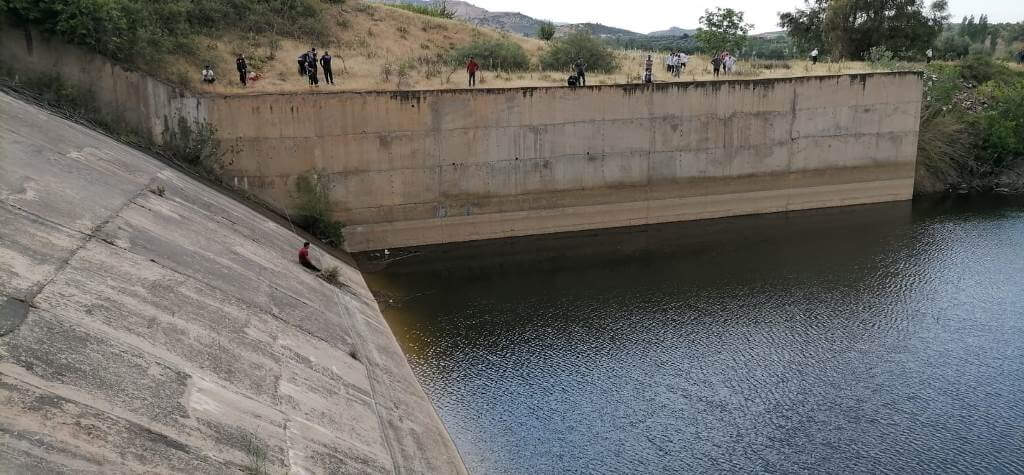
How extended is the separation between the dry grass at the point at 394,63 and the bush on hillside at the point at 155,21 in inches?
27.8

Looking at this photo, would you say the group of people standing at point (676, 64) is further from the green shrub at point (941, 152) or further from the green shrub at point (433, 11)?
the green shrub at point (433, 11)

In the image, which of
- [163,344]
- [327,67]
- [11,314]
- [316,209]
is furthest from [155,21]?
[11,314]

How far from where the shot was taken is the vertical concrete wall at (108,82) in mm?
20469

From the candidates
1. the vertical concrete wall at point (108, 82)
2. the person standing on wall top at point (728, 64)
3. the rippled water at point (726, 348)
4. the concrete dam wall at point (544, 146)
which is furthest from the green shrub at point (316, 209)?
the person standing on wall top at point (728, 64)

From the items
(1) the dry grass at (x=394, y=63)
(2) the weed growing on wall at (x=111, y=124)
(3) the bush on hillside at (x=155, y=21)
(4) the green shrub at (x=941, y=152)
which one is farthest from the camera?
(4) the green shrub at (x=941, y=152)

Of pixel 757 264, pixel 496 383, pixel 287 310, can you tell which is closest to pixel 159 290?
pixel 287 310

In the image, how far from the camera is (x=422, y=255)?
2380 cm

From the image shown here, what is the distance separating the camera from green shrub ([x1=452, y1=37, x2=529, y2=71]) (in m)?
29.5

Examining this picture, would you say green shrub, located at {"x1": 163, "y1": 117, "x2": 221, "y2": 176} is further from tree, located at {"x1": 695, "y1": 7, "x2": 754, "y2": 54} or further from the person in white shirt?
tree, located at {"x1": 695, "y1": 7, "x2": 754, "y2": 54}

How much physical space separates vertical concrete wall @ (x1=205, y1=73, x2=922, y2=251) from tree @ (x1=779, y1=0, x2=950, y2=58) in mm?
12509

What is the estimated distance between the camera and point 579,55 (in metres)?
30.4

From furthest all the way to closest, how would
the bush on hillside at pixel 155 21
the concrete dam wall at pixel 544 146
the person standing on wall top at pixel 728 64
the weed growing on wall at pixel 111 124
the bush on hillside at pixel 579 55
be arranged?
1. the bush on hillside at pixel 579 55
2. the person standing on wall top at pixel 728 64
3. the concrete dam wall at pixel 544 146
4. the bush on hillside at pixel 155 21
5. the weed growing on wall at pixel 111 124

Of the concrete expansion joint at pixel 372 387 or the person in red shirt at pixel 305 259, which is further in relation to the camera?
the person in red shirt at pixel 305 259

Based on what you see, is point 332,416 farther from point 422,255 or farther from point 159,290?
point 422,255
